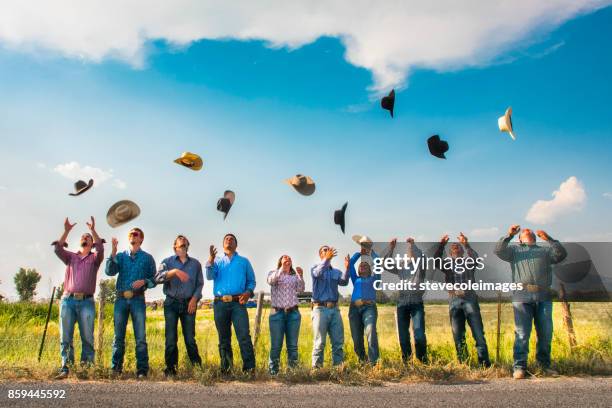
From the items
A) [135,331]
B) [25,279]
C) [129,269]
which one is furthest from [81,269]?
[25,279]

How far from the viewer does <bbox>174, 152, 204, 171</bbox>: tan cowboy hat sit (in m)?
10.1

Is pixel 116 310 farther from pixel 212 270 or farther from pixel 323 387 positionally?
pixel 323 387

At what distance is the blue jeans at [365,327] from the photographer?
821 cm

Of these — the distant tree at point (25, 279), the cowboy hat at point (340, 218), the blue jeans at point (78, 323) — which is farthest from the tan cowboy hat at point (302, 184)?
the distant tree at point (25, 279)

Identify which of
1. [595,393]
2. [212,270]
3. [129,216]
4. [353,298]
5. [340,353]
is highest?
[129,216]

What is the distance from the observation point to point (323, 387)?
703 centimetres

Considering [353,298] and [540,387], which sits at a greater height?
[353,298]

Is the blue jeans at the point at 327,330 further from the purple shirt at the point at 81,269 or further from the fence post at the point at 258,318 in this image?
the purple shirt at the point at 81,269

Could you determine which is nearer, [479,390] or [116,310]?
[479,390]

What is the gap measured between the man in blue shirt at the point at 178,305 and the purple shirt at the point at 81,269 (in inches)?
41.2

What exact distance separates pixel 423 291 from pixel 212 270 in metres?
3.43

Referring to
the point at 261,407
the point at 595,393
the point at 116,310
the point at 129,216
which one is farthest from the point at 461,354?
the point at 129,216

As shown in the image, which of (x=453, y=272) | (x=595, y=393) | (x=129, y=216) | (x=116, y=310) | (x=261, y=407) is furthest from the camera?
(x=129, y=216)

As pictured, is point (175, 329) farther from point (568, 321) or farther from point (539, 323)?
point (568, 321)
